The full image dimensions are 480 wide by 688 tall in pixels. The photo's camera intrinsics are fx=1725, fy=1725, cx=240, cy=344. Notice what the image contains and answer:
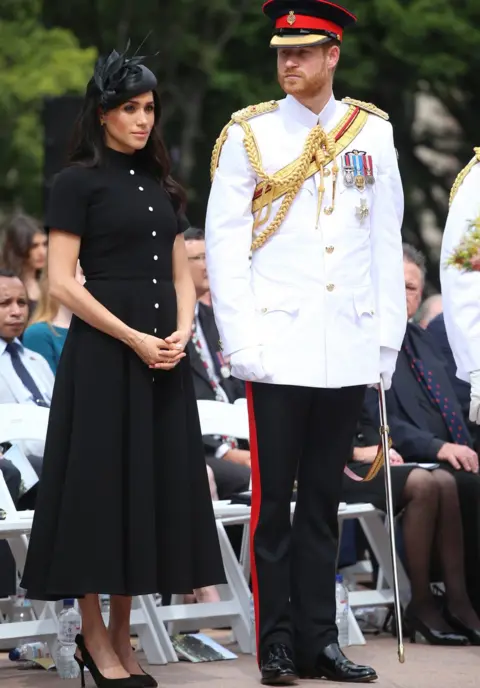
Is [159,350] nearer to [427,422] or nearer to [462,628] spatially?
[462,628]

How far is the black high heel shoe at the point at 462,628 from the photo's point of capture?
7824 millimetres

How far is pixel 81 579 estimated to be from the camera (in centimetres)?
608

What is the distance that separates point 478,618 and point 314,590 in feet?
6.08

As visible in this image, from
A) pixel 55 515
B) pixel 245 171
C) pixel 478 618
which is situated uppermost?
pixel 245 171

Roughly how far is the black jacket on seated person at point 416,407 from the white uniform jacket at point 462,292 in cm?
162

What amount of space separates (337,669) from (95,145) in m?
2.12

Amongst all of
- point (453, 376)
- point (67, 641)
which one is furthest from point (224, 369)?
point (67, 641)

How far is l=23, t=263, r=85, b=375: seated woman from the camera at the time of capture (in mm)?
8766

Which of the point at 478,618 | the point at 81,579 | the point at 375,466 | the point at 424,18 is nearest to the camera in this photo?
the point at 81,579

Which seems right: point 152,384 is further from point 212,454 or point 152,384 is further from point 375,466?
point 212,454

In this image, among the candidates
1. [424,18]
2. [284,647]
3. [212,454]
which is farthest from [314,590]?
[424,18]

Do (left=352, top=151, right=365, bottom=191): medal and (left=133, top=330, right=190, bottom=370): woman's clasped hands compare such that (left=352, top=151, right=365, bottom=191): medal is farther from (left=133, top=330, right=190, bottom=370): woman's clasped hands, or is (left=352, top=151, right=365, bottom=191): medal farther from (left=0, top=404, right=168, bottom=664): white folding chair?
(left=0, top=404, right=168, bottom=664): white folding chair

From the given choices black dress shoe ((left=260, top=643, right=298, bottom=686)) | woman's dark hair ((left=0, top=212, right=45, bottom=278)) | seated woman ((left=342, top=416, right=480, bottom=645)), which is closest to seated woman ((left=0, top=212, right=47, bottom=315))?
woman's dark hair ((left=0, top=212, right=45, bottom=278))

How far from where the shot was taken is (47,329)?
8.85 meters
